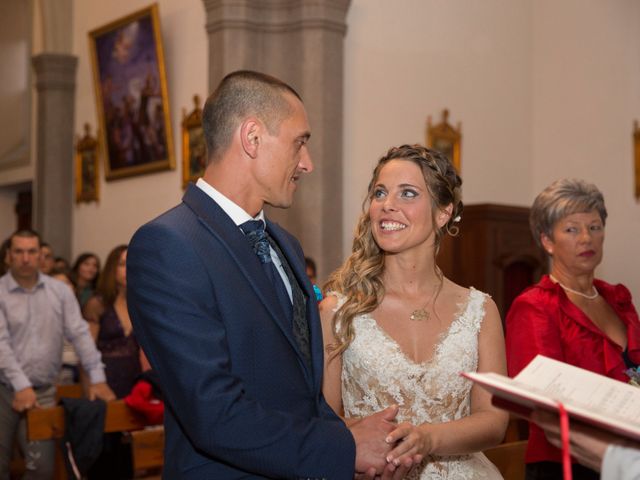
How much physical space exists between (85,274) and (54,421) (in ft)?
18.4

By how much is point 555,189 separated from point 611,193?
6.19 metres

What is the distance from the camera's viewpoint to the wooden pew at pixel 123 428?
4.80 meters

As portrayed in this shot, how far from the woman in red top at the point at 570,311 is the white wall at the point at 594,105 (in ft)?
19.2

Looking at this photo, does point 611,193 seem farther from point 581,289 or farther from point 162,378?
point 162,378

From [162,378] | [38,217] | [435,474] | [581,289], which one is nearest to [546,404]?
[162,378]

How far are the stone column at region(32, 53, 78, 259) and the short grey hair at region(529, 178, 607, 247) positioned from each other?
9427mm

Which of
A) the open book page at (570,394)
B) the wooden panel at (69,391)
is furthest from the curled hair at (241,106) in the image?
the wooden panel at (69,391)

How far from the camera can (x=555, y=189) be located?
421 centimetres

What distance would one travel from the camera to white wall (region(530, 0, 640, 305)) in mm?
9914

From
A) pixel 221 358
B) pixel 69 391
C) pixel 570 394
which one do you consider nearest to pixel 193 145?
pixel 69 391

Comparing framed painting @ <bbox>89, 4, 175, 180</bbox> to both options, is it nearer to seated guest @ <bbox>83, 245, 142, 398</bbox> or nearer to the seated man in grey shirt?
seated guest @ <bbox>83, 245, 142, 398</bbox>

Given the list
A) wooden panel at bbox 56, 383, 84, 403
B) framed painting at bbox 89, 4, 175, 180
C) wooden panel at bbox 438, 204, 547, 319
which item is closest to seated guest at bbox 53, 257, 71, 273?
framed painting at bbox 89, 4, 175, 180

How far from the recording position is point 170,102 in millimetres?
10578

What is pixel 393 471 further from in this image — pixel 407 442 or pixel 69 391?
pixel 69 391
